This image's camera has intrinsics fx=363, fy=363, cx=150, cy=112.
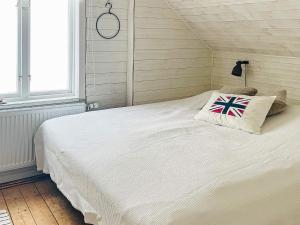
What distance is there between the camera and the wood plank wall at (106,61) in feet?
10.7

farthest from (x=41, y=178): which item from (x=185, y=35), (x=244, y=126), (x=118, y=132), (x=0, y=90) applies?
(x=185, y=35)

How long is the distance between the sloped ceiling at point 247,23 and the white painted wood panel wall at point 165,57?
0.47 ft

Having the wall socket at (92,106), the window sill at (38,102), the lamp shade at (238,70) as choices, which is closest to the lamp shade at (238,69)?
the lamp shade at (238,70)

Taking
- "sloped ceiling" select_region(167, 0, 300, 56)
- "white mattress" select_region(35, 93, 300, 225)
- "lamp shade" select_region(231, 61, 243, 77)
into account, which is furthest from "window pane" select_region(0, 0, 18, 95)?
"lamp shade" select_region(231, 61, 243, 77)

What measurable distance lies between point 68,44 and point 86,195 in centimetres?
172

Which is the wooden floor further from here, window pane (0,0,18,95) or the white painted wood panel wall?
the white painted wood panel wall

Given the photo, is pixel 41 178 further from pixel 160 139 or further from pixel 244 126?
pixel 244 126

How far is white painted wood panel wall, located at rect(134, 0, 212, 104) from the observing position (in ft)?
11.6

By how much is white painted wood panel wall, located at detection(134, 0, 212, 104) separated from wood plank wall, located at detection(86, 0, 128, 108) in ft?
0.41

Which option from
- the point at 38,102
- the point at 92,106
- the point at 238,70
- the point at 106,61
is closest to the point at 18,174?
the point at 38,102

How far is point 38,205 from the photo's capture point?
270 cm

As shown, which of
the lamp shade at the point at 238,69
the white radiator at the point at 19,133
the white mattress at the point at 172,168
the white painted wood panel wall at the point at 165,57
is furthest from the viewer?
the lamp shade at the point at 238,69

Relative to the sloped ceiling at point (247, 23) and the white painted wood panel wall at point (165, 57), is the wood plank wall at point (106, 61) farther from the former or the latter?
the sloped ceiling at point (247, 23)

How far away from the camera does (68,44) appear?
3293 mm
